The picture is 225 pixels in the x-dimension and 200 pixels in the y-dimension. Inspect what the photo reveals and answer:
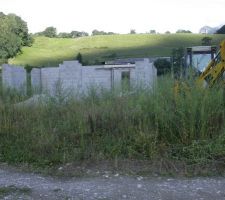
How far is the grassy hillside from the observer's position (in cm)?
9544

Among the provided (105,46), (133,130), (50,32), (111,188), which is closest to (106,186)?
(111,188)

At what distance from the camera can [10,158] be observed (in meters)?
8.84

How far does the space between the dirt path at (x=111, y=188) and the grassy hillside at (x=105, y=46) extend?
83.4m

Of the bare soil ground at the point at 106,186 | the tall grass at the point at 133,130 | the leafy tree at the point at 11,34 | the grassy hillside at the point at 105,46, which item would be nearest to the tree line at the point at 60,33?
the grassy hillside at the point at 105,46

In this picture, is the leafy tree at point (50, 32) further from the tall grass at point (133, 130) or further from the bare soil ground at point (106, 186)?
the bare soil ground at point (106, 186)

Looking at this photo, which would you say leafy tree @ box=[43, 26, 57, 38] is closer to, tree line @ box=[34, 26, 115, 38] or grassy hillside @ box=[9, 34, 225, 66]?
tree line @ box=[34, 26, 115, 38]

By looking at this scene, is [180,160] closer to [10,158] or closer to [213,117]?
[213,117]

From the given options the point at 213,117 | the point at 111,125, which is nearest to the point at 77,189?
the point at 111,125

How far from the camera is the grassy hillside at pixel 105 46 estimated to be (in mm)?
95438

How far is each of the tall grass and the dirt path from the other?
0.77 meters

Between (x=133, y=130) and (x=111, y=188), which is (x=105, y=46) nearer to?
(x=133, y=130)

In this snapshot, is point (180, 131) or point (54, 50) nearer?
point (180, 131)

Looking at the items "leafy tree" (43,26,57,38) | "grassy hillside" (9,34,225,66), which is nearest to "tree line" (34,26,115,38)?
"leafy tree" (43,26,57,38)

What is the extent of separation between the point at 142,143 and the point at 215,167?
1.27 meters
